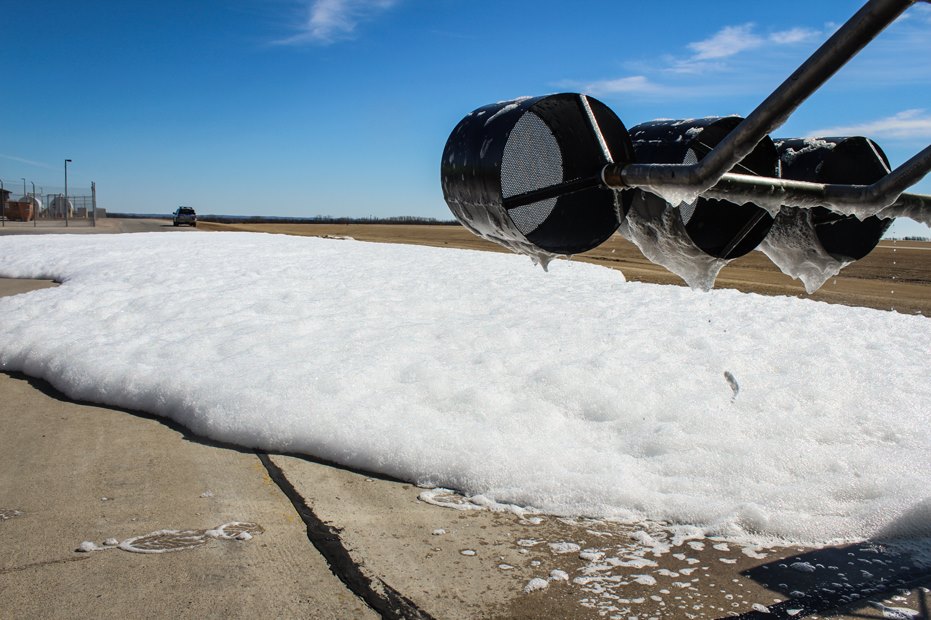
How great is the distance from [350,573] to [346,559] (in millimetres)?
108

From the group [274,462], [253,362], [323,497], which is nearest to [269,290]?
[253,362]

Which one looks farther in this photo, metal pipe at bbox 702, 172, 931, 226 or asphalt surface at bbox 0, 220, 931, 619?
asphalt surface at bbox 0, 220, 931, 619

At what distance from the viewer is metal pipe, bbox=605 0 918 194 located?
43.0 inches

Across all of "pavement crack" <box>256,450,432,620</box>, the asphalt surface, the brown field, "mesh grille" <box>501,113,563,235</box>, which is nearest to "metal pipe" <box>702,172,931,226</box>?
"mesh grille" <box>501,113,563,235</box>

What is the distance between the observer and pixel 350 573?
272cm

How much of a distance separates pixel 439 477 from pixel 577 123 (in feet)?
8.42

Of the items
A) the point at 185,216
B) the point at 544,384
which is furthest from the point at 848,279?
the point at 185,216

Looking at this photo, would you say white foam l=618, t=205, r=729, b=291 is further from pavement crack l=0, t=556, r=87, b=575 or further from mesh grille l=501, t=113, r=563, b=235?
pavement crack l=0, t=556, r=87, b=575

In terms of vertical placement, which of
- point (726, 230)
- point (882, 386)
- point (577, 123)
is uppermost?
point (577, 123)

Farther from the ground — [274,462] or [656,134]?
[656,134]

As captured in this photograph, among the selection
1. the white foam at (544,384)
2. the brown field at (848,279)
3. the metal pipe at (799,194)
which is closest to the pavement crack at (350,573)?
the white foam at (544,384)

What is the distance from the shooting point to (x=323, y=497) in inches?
135

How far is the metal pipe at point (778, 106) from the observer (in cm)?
109

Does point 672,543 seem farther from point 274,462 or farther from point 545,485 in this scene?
point 274,462
